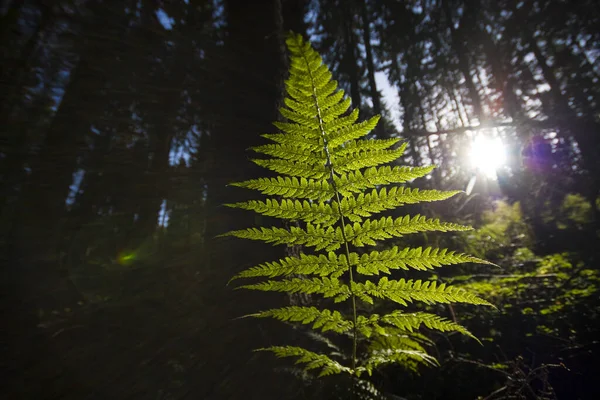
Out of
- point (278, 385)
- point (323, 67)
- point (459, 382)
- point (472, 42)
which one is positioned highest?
point (472, 42)

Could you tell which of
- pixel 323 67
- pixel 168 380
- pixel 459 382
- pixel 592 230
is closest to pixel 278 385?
→ pixel 168 380

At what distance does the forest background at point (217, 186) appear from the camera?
238cm

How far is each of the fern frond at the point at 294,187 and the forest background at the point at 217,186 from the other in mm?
859

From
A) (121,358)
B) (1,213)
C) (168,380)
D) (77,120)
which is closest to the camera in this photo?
(168,380)

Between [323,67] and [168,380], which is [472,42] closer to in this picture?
[323,67]

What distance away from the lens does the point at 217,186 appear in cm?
367

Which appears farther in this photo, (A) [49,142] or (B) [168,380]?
(A) [49,142]

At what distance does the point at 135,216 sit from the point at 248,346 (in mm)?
8814

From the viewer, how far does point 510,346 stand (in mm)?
2760

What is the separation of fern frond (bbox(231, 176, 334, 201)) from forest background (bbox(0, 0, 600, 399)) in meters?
0.86

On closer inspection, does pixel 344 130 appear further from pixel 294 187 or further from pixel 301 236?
pixel 301 236

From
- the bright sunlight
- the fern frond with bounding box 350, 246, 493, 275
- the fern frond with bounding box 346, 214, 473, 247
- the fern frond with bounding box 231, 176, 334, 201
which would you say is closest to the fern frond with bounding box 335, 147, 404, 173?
the fern frond with bounding box 231, 176, 334, 201

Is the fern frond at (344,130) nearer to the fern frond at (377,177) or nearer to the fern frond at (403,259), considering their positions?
the fern frond at (377,177)

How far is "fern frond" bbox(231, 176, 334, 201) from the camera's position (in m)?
1.12
